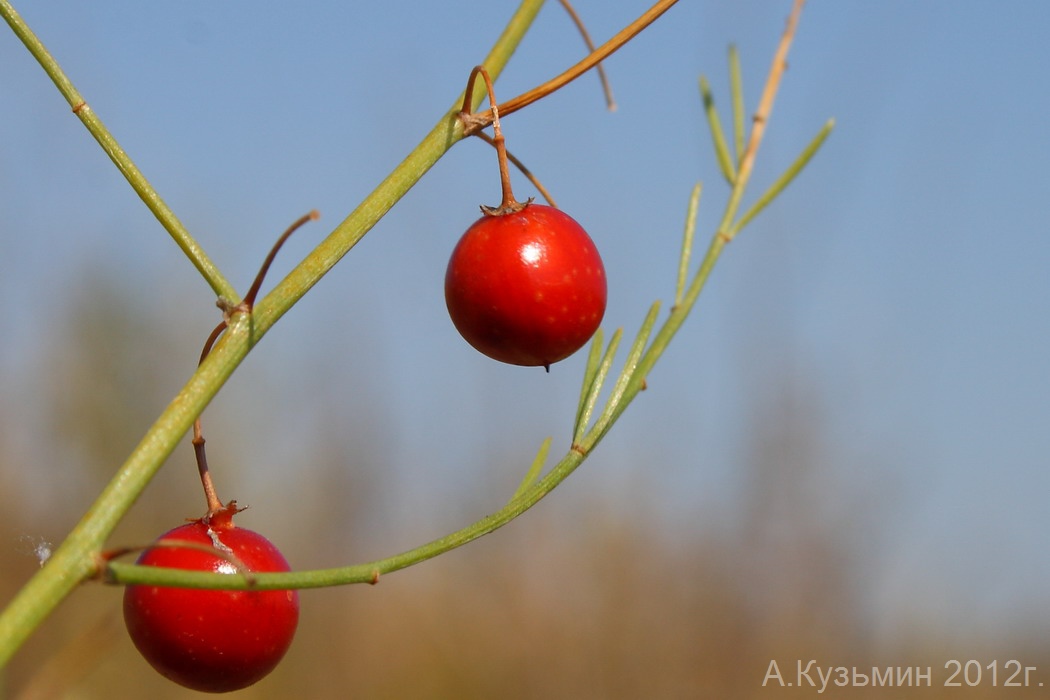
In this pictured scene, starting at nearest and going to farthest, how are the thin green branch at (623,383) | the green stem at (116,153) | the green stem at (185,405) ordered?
the green stem at (185,405) < the green stem at (116,153) < the thin green branch at (623,383)

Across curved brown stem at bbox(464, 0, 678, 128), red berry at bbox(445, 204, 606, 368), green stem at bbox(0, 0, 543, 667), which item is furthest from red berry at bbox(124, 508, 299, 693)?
curved brown stem at bbox(464, 0, 678, 128)

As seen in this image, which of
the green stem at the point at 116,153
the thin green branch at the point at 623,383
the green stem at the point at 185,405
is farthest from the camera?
the thin green branch at the point at 623,383

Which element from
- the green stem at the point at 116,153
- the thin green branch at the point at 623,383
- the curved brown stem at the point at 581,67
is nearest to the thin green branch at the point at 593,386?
the thin green branch at the point at 623,383

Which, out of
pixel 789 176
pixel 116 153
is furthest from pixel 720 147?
pixel 116 153

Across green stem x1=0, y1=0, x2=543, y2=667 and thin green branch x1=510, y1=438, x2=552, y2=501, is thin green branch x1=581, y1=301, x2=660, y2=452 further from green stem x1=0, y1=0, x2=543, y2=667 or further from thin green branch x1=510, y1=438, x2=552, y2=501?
green stem x1=0, y1=0, x2=543, y2=667

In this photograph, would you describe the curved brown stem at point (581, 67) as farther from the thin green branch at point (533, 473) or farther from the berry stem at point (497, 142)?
the thin green branch at point (533, 473)

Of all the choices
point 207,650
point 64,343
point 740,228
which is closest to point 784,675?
point 64,343
